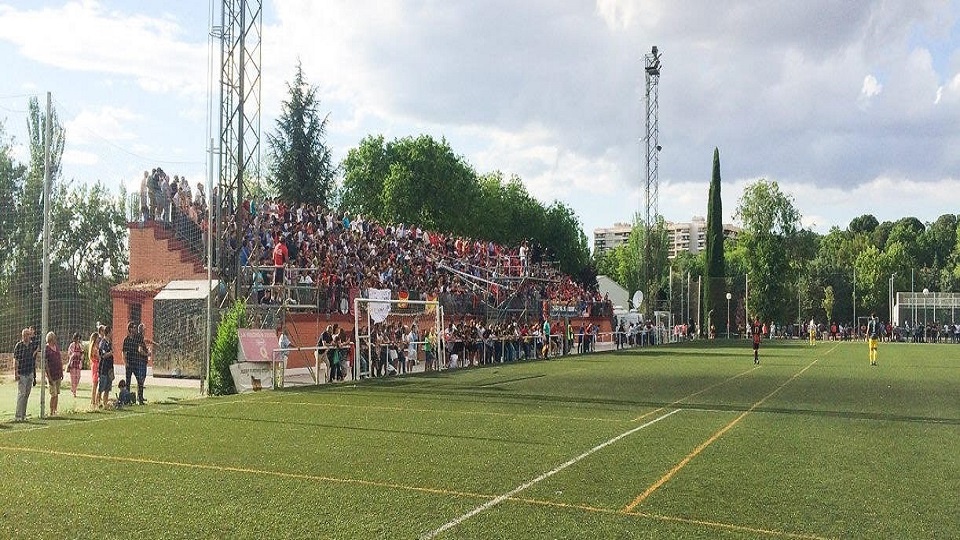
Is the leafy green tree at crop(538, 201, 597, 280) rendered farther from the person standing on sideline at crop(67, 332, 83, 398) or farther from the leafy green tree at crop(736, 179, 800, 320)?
the person standing on sideline at crop(67, 332, 83, 398)

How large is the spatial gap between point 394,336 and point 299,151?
92.3 feet

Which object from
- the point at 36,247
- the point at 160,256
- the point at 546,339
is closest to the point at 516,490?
the point at 36,247

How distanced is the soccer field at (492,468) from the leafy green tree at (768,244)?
5705 cm

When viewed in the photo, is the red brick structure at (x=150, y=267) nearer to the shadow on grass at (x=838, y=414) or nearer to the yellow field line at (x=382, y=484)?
the yellow field line at (x=382, y=484)

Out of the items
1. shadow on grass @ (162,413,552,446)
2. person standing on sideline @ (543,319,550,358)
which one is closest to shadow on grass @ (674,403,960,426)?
shadow on grass @ (162,413,552,446)

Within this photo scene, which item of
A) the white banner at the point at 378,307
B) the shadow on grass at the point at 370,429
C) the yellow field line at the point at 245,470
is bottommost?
the shadow on grass at the point at 370,429

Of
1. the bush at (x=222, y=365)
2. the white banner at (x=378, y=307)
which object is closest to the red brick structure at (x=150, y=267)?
the white banner at (x=378, y=307)

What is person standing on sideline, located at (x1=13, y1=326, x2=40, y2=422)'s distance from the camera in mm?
13898

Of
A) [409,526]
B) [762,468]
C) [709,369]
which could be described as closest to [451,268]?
[709,369]

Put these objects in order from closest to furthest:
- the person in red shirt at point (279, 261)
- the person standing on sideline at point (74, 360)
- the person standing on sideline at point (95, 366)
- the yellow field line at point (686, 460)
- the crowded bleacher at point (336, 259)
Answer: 1. the yellow field line at point (686, 460)
2. the person standing on sideline at point (95, 366)
3. the person standing on sideline at point (74, 360)
4. the person in red shirt at point (279, 261)
5. the crowded bleacher at point (336, 259)

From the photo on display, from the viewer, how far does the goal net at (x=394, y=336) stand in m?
23.7

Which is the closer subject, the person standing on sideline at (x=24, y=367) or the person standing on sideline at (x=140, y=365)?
the person standing on sideline at (x=24, y=367)

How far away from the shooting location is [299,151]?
50344mm

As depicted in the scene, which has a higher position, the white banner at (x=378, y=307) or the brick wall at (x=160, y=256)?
the brick wall at (x=160, y=256)
